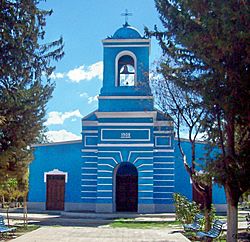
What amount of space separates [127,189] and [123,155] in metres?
2.42

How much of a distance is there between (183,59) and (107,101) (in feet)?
51.6

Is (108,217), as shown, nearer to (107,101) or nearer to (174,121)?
(107,101)

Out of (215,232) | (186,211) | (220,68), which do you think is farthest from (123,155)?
(220,68)

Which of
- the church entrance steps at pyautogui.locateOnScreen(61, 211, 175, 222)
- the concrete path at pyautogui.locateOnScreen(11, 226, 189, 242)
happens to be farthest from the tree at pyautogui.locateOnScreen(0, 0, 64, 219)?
the church entrance steps at pyautogui.locateOnScreen(61, 211, 175, 222)

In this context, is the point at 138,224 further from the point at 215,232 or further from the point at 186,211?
the point at 215,232

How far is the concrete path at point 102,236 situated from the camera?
14625mm

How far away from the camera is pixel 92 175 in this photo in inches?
1061

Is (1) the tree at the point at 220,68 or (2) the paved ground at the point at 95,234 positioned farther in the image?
(2) the paved ground at the point at 95,234

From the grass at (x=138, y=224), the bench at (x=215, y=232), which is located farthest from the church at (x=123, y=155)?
the bench at (x=215, y=232)

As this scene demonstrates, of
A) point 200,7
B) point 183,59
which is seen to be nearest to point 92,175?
point 183,59

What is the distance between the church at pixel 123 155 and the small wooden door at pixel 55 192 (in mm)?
Answer: 65

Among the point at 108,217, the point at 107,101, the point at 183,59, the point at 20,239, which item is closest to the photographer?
the point at 183,59

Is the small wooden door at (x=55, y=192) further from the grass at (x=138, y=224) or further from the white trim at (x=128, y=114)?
the grass at (x=138, y=224)

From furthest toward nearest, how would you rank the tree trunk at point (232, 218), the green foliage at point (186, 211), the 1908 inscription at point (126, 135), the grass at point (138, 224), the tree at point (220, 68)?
the 1908 inscription at point (126, 135) → the grass at point (138, 224) → the green foliage at point (186, 211) → the tree trunk at point (232, 218) → the tree at point (220, 68)
